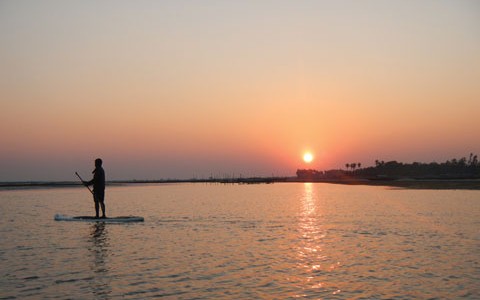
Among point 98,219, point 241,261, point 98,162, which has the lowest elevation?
point 241,261

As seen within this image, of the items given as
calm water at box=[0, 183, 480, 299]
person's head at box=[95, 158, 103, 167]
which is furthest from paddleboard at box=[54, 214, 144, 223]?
person's head at box=[95, 158, 103, 167]

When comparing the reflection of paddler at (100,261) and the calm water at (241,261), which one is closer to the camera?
the calm water at (241,261)

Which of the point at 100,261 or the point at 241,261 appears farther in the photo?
the point at 100,261

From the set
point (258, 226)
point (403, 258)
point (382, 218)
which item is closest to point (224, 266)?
point (403, 258)

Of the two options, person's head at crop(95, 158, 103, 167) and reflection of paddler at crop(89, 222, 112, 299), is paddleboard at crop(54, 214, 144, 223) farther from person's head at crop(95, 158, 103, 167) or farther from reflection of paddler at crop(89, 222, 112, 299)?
person's head at crop(95, 158, 103, 167)

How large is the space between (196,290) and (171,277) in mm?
2218

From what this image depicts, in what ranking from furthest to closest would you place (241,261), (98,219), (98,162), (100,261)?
(98,219)
(98,162)
(100,261)
(241,261)

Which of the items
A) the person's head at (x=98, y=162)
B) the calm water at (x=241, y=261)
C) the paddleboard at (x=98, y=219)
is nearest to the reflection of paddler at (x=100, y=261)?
the calm water at (x=241, y=261)

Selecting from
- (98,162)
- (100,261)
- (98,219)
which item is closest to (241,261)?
(100,261)

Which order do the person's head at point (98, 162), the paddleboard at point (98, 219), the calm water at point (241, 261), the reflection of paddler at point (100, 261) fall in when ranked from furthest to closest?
the paddleboard at point (98, 219), the person's head at point (98, 162), the reflection of paddler at point (100, 261), the calm water at point (241, 261)

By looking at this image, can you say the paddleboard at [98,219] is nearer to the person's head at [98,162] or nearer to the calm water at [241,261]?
the calm water at [241,261]

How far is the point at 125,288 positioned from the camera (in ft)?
49.7

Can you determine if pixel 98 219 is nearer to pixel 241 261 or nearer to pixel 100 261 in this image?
pixel 100 261

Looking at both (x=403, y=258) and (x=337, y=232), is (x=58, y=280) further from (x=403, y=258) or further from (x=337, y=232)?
(x=337, y=232)
